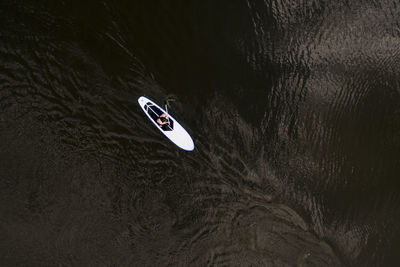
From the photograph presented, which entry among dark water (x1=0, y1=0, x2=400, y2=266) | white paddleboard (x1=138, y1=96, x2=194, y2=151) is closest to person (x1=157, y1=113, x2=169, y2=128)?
white paddleboard (x1=138, y1=96, x2=194, y2=151)

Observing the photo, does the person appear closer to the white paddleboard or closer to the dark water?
the white paddleboard

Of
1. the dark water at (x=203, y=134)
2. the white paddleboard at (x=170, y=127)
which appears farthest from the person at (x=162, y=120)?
the dark water at (x=203, y=134)

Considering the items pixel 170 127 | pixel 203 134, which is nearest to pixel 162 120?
pixel 170 127

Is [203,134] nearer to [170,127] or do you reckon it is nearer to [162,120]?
[170,127]

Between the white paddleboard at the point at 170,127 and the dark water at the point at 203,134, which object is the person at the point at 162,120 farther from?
the dark water at the point at 203,134

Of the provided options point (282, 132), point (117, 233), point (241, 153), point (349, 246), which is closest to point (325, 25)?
point (282, 132)
